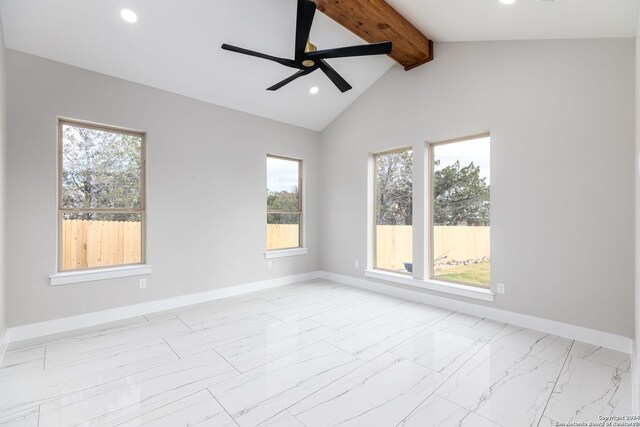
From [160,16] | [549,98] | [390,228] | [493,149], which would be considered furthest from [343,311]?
[160,16]

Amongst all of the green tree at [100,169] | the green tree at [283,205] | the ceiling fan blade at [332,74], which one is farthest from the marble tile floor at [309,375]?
the ceiling fan blade at [332,74]

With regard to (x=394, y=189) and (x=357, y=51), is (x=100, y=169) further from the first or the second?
(x=394, y=189)

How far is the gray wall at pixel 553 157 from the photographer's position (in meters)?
2.67

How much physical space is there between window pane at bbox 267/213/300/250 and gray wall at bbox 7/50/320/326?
0.20 meters

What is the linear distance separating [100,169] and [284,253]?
9.25 ft

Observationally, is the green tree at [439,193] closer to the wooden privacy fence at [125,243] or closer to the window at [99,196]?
the wooden privacy fence at [125,243]

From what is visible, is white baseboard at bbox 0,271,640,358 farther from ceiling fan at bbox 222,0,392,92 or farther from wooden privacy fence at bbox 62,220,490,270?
ceiling fan at bbox 222,0,392,92

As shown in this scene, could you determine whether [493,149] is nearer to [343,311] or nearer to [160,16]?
[343,311]

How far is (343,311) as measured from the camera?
3725 mm

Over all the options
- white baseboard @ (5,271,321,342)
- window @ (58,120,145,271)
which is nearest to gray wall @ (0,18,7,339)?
white baseboard @ (5,271,321,342)

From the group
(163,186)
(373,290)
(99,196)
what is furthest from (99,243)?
(373,290)

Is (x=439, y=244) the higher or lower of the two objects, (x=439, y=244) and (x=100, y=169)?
the lower

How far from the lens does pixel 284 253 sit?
16.6 feet

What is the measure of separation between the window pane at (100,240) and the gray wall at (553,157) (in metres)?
3.83
